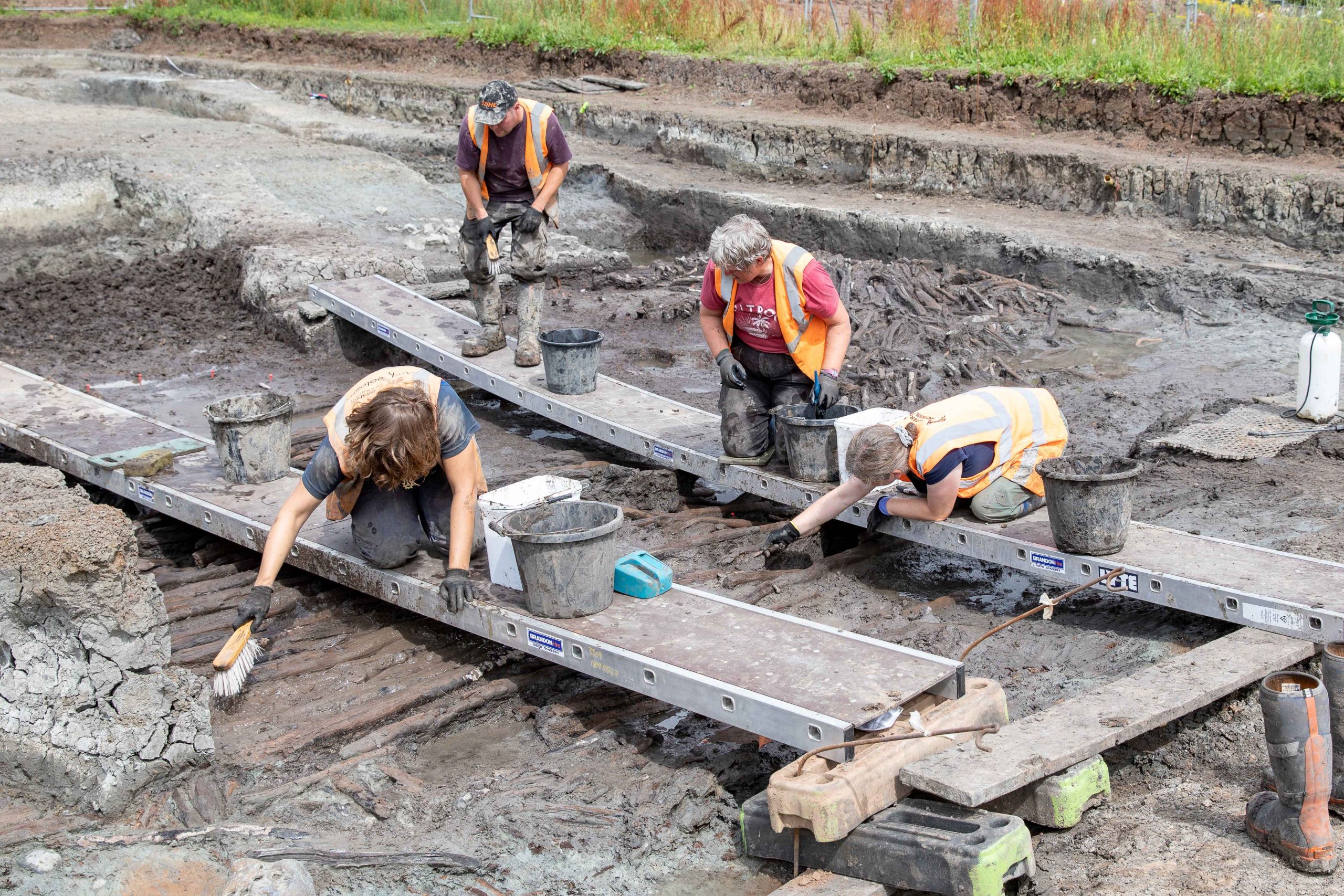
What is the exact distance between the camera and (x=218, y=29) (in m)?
25.3

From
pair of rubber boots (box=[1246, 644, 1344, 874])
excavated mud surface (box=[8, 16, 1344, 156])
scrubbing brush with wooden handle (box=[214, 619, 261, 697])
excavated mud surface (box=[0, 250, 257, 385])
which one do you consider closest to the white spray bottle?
pair of rubber boots (box=[1246, 644, 1344, 874])

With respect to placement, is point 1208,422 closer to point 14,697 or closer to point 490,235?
point 490,235

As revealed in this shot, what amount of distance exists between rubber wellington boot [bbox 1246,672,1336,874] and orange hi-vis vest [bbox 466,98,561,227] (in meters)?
5.52

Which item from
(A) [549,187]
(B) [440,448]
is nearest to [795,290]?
(B) [440,448]

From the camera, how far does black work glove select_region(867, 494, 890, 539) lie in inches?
217

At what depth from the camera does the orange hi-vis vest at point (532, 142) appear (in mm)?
7617

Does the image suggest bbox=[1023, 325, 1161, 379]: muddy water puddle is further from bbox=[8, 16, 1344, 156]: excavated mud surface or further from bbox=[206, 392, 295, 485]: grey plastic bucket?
bbox=[206, 392, 295, 485]: grey plastic bucket

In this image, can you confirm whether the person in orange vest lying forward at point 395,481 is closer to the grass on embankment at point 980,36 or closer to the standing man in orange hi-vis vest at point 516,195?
the standing man in orange hi-vis vest at point 516,195

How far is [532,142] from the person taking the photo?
769cm

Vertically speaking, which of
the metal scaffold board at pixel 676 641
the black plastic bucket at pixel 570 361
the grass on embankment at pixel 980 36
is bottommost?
the metal scaffold board at pixel 676 641

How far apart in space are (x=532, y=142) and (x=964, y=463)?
12.5ft

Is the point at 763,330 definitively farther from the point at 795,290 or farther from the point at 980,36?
the point at 980,36

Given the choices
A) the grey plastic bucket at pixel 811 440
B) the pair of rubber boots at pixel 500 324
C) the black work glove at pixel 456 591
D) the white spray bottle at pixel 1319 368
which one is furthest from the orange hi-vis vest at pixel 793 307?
the white spray bottle at pixel 1319 368

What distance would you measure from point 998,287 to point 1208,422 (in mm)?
3127
